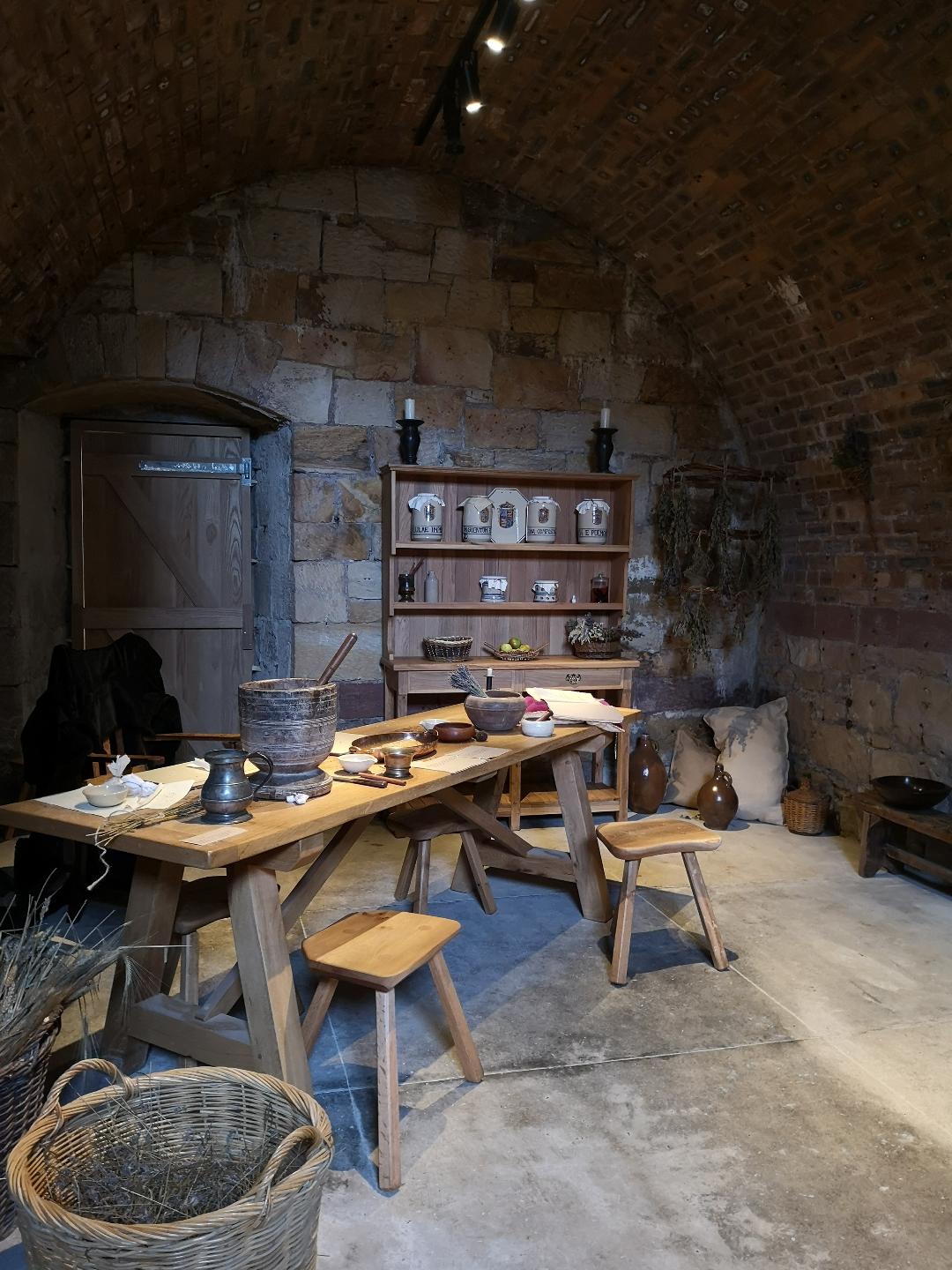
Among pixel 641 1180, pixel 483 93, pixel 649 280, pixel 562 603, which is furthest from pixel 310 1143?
pixel 649 280

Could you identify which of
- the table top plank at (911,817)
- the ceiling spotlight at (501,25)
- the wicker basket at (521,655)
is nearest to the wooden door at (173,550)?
the wicker basket at (521,655)

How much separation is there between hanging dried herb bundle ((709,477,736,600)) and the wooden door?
8.39 feet

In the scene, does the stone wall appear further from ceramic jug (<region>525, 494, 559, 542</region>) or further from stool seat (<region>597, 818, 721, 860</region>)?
stool seat (<region>597, 818, 721, 860</region>)

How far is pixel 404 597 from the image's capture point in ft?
15.3

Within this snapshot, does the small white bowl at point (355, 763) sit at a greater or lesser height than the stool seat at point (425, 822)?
greater

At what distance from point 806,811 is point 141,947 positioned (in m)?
3.55

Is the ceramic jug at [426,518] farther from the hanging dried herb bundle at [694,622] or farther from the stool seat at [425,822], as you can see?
the stool seat at [425,822]

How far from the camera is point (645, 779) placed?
490 cm

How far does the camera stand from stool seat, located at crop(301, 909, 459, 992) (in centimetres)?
209

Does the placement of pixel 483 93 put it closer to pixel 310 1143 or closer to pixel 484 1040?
pixel 484 1040

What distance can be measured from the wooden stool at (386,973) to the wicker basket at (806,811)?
9.31 ft

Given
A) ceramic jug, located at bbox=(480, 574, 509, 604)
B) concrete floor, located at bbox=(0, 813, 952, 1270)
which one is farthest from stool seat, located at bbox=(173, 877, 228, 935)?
ceramic jug, located at bbox=(480, 574, 509, 604)

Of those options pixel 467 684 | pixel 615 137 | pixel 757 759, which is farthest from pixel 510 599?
pixel 615 137

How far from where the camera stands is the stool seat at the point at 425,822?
126 inches
